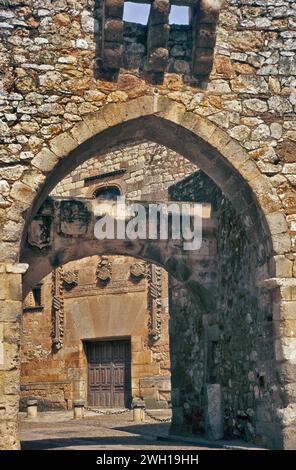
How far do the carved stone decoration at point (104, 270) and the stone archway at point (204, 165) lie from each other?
8901 mm

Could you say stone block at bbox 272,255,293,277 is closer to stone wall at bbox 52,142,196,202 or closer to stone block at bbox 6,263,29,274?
stone block at bbox 6,263,29,274

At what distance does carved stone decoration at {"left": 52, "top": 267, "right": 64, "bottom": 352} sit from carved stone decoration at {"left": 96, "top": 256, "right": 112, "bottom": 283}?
3.37 feet

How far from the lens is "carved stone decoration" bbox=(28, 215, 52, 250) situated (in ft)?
31.1

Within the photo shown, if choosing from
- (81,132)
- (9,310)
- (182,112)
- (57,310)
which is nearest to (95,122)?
(81,132)

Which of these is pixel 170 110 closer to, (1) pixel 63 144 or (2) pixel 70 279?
(1) pixel 63 144

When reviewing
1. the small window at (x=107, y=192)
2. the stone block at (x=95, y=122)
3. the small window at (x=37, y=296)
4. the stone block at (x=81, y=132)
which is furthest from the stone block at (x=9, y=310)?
the small window at (x=37, y=296)

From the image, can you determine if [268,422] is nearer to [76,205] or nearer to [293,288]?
[293,288]

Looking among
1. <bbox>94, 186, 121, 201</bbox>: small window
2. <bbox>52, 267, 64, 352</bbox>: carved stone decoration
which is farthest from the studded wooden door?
<bbox>94, 186, 121, 201</bbox>: small window

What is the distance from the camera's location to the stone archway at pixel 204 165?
7.12m

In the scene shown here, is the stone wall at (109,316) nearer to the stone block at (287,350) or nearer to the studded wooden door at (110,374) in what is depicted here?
the studded wooden door at (110,374)

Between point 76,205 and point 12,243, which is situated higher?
point 76,205

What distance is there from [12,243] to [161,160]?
9488 millimetres

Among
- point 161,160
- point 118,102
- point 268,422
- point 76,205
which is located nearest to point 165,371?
point 161,160

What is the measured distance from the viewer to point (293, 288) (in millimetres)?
7246
